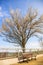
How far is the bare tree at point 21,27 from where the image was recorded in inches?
229

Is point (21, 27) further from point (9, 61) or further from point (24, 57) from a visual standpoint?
point (9, 61)

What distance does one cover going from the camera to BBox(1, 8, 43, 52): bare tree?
581 centimetres

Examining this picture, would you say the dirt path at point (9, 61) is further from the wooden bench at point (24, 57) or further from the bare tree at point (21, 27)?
the bare tree at point (21, 27)

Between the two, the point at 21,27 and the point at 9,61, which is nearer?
the point at 9,61

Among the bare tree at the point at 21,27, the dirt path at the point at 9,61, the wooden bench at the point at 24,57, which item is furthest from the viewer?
the bare tree at the point at 21,27

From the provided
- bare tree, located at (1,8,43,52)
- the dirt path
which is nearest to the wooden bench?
the dirt path

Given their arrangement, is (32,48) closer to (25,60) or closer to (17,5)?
(25,60)

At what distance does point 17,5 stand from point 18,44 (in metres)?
1.22

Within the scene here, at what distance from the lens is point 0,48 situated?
17.7ft

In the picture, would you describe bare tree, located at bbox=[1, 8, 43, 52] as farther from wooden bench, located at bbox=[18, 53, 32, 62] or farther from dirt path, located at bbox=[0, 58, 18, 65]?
dirt path, located at bbox=[0, 58, 18, 65]

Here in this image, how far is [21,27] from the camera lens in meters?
6.01

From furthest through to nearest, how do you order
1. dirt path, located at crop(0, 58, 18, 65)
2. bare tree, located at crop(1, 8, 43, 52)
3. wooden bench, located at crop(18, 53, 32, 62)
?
bare tree, located at crop(1, 8, 43, 52), wooden bench, located at crop(18, 53, 32, 62), dirt path, located at crop(0, 58, 18, 65)

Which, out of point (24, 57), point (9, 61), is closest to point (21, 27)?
point (24, 57)

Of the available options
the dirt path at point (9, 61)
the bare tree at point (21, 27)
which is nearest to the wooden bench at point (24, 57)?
the dirt path at point (9, 61)
